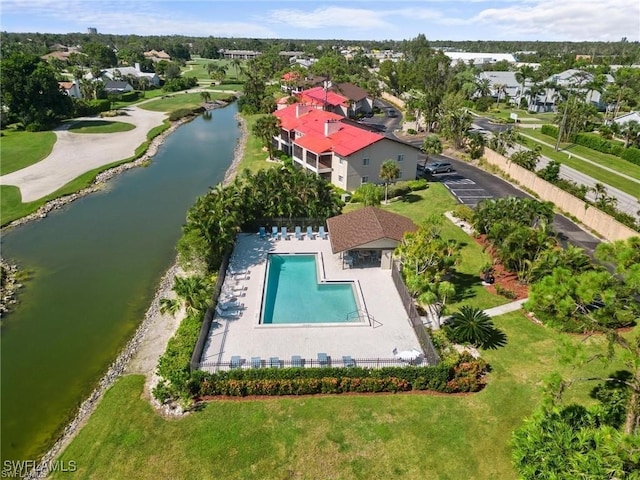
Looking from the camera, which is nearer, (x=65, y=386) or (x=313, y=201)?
(x=65, y=386)

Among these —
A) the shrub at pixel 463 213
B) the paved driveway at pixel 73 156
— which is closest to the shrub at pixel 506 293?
the shrub at pixel 463 213

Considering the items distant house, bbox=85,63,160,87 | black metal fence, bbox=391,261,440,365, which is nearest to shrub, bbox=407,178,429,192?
black metal fence, bbox=391,261,440,365

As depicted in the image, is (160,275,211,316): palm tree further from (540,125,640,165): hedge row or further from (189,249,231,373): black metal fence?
(540,125,640,165): hedge row

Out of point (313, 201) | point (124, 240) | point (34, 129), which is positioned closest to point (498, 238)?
point (313, 201)

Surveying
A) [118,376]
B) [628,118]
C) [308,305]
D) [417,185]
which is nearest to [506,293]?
[308,305]

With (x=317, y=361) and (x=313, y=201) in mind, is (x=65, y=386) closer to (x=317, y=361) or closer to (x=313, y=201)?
(x=317, y=361)

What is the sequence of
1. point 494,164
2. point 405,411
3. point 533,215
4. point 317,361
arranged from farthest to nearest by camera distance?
1. point 494,164
2. point 533,215
3. point 317,361
4. point 405,411
